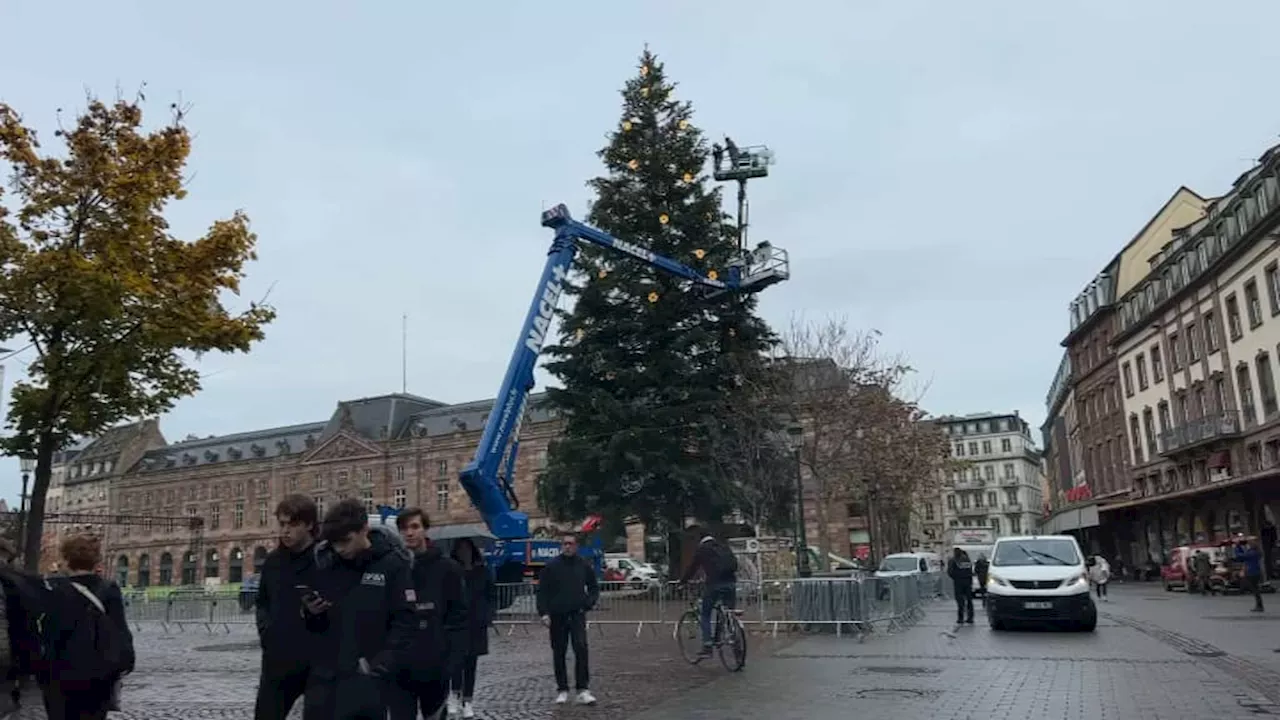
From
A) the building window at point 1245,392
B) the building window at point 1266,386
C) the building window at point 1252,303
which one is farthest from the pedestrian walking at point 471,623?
the building window at point 1245,392

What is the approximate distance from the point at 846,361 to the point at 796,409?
4057 millimetres

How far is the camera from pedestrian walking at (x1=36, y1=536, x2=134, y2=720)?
550 centimetres

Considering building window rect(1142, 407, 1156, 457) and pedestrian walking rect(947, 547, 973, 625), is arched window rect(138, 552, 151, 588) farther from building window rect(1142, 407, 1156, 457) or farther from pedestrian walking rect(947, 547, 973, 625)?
pedestrian walking rect(947, 547, 973, 625)

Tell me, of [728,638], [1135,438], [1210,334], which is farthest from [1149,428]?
[728,638]

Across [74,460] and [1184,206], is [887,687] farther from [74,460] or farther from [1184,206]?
[74,460]

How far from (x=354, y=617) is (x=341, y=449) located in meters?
93.8

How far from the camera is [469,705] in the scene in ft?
31.2

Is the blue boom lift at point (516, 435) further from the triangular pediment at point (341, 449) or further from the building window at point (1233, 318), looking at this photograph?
the triangular pediment at point (341, 449)

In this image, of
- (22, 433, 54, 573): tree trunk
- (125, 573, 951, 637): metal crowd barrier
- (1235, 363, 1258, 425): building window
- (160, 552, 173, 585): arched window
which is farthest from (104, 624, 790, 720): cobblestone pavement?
(160, 552, 173, 585): arched window

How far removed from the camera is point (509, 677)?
1322 cm

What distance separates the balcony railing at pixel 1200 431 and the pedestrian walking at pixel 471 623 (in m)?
39.9

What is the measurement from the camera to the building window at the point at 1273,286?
36.0 metres

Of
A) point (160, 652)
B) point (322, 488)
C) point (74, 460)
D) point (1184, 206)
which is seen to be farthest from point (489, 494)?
point (74, 460)

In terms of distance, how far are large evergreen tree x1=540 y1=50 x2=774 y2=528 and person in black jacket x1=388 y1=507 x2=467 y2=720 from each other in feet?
83.3
